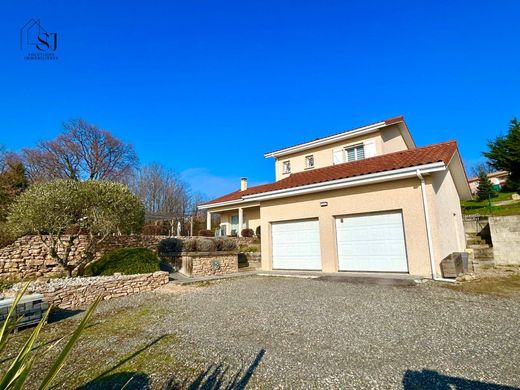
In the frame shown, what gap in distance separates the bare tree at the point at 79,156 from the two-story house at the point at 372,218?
23124 millimetres

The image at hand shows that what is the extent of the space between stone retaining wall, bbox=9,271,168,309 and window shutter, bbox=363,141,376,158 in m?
14.7

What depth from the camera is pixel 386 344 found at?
4.14 m

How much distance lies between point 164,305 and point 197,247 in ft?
17.3

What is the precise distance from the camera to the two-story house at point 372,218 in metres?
9.05

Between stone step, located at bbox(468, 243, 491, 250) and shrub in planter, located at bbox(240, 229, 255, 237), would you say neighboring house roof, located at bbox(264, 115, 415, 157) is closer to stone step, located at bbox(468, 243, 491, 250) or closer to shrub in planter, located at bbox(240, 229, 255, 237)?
shrub in planter, located at bbox(240, 229, 255, 237)

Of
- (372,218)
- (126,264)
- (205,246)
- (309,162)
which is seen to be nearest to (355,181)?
(372,218)

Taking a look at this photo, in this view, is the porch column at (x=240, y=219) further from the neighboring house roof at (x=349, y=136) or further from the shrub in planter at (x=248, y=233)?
the neighboring house roof at (x=349, y=136)

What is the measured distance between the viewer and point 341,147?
1969 centimetres

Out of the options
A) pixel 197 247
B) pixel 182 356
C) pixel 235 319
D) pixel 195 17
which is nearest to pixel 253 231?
pixel 197 247

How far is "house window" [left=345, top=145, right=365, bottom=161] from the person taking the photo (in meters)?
18.9

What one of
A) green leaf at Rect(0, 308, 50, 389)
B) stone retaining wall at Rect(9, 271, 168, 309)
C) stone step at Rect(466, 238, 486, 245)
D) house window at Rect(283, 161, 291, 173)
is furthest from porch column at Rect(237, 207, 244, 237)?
green leaf at Rect(0, 308, 50, 389)

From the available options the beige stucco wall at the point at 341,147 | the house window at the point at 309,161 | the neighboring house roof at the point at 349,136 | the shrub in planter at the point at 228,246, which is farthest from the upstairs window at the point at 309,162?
the shrub in planter at the point at 228,246

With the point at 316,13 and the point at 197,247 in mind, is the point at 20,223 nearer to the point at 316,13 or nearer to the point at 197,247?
the point at 197,247

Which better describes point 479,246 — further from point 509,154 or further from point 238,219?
point 238,219
